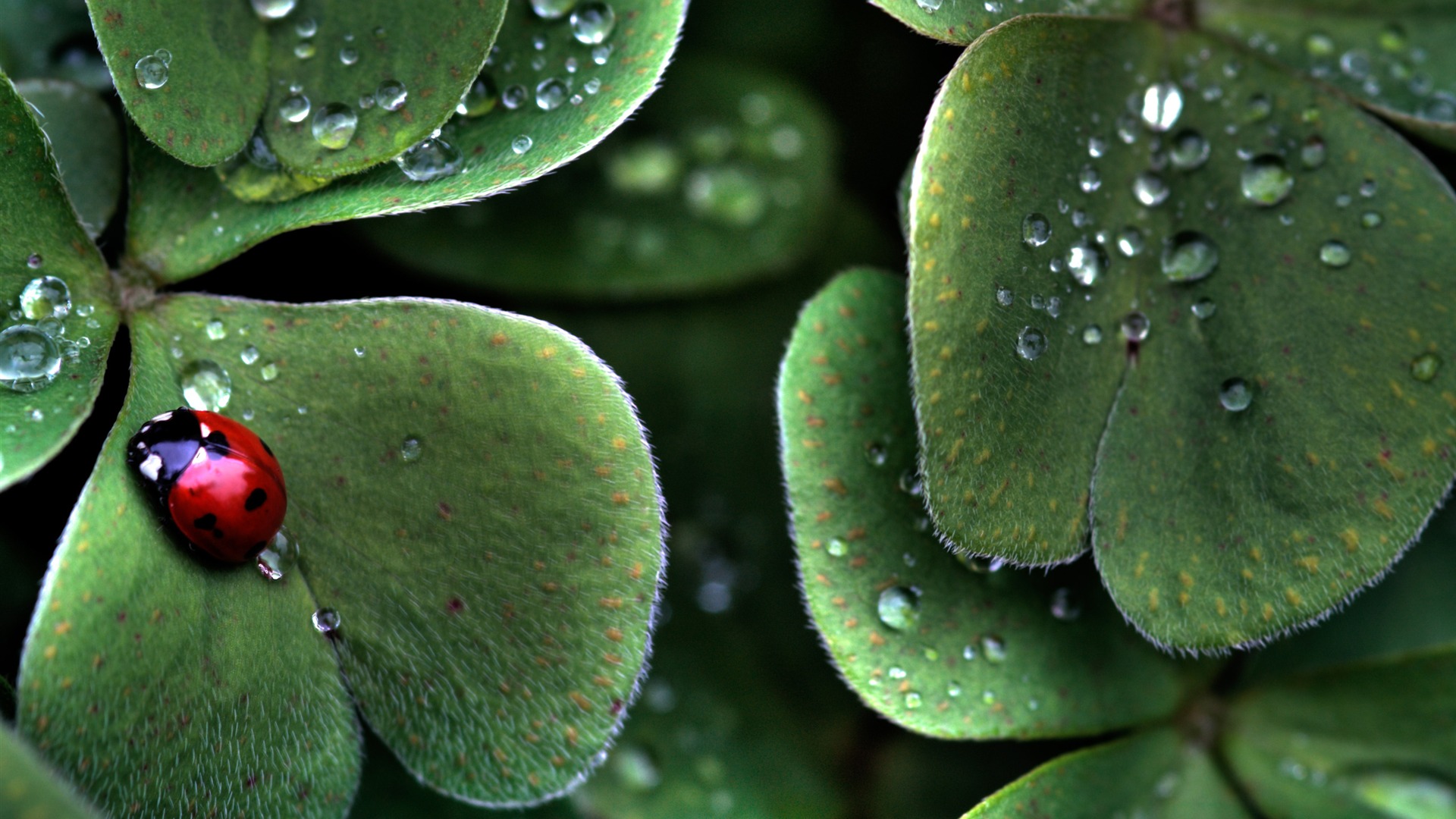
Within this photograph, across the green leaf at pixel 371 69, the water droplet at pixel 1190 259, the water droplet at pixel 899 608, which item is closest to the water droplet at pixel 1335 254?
the water droplet at pixel 1190 259

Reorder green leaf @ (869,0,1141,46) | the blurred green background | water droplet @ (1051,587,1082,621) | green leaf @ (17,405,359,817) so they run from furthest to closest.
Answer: the blurred green background → water droplet @ (1051,587,1082,621) → green leaf @ (869,0,1141,46) → green leaf @ (17,405,359,817)

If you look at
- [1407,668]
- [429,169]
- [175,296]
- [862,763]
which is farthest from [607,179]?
[1407,668]

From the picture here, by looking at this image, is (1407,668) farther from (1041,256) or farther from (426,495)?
(426,495)

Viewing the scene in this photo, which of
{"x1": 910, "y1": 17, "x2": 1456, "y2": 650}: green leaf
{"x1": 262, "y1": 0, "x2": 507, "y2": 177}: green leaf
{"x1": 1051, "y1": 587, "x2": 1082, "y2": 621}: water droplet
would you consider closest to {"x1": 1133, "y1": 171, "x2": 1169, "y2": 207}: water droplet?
{"x1": 910, "y1": 17, "x2": 1456, "y2": 650}: green leaf

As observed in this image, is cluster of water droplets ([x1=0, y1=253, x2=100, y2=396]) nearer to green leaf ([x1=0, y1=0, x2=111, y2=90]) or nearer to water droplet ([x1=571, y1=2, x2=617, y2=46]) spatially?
green leaf ([x1=0, y1=0, x2=111, y2=90])

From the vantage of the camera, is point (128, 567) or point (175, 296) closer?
point (128, 567)

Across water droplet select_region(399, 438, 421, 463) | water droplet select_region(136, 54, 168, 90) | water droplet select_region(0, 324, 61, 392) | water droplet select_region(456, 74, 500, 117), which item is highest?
water droplet select_region(136, 54, 168, 90)

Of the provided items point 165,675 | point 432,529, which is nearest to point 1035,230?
point 432,529
